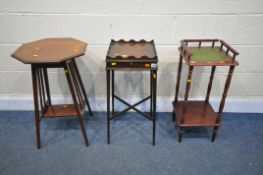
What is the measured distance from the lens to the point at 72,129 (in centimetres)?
231

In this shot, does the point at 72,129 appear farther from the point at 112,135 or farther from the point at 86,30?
the point at 86,30

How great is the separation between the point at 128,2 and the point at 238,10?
987 millimetres

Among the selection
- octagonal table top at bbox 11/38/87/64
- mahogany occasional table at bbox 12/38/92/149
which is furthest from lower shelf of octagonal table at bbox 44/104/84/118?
octagonal table top at bbox 11/38/87/64

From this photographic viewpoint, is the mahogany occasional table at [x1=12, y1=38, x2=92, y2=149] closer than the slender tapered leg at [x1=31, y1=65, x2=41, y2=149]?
Yes

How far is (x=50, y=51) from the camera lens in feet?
5.70

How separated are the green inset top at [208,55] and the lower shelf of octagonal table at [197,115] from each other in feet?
1.92

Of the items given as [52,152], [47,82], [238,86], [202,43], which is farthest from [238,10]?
[52,152]

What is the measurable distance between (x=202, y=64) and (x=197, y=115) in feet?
2.07

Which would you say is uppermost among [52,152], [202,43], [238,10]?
[238,10]

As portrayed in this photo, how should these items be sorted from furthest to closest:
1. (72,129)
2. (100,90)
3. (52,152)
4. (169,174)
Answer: (100,90) → (72,129) → (52,152) → (169,174)

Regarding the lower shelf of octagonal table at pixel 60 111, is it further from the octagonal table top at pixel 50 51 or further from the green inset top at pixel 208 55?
the green inset top at pixel 208 55

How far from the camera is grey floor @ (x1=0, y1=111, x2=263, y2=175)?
6.14 feet

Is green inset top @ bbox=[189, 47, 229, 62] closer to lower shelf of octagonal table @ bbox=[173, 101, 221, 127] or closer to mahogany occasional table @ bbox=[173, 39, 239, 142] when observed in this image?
mahogany occasional table @ bbox=[173, 39, 239, 142]

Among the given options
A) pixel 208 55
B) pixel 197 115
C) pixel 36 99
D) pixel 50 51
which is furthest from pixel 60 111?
pixel 208 55
